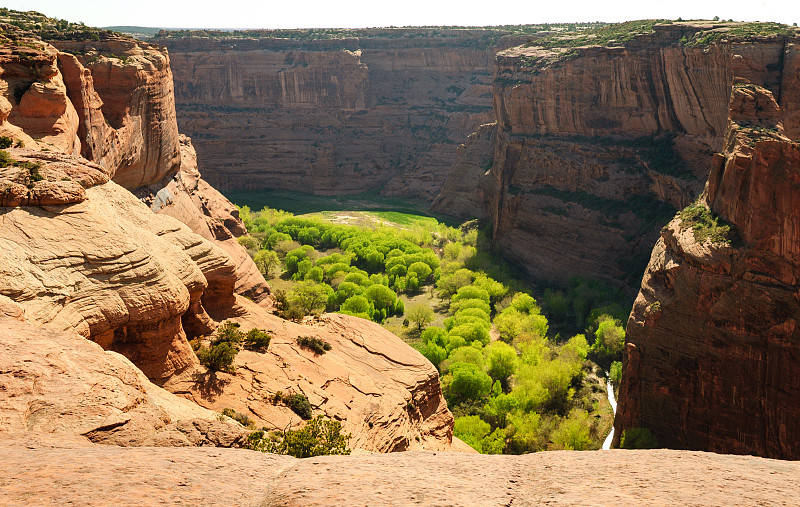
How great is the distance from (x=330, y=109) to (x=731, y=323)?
9309cm

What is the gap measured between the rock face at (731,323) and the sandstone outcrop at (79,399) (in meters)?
24.3

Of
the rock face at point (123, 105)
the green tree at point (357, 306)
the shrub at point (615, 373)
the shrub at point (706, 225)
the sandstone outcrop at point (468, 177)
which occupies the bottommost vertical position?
the shrub at point (615, 373)

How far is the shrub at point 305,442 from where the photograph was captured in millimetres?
16984

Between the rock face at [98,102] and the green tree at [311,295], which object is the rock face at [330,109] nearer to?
the green tree at [311,295]

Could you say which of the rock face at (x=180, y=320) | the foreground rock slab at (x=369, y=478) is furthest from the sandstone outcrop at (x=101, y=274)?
the foreground rock slab at (x=369, y=478)

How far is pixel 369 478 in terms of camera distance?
37.7 ft

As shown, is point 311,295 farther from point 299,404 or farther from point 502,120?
point 502,120

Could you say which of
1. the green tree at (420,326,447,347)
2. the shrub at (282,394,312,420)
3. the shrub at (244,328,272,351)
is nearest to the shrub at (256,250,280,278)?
the green tree at (420,326,447,347)

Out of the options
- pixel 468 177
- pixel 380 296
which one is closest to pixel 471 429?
pixel 380 296

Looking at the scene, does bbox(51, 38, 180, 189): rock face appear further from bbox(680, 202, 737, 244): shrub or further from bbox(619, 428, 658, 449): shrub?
bbox(680, 202, 737, 244): shrub

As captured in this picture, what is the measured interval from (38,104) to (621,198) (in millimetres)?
51135

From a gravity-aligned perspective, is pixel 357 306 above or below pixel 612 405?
above

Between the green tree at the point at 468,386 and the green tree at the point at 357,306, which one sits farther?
the green tree at the point at 357,306

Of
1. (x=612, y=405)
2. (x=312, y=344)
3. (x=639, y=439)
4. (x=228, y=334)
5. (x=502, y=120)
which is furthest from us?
(x=502, y=120)
